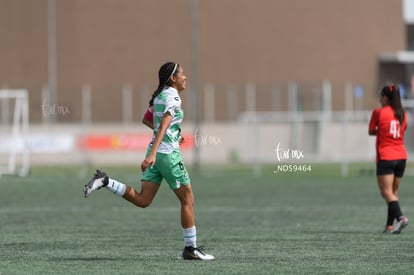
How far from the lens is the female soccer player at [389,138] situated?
49.9 feet

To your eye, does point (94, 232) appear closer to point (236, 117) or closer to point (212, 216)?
point (212, 216)

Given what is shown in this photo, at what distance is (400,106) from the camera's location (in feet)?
50.1

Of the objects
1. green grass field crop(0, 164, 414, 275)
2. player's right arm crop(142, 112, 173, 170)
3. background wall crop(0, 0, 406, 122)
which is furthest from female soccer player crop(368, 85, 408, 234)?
background wall crop(0, 0, 406, 122)

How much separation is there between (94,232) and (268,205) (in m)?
6.15

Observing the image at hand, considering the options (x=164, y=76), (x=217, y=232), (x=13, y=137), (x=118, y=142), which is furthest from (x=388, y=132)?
(x=118, y=142)

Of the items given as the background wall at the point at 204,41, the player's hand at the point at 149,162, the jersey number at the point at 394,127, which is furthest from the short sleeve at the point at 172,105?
the background wall at the point at 204,41

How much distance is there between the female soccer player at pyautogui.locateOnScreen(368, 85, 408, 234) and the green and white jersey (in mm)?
4360

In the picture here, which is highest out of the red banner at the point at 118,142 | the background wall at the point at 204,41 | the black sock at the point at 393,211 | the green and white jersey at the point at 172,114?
the background wall at the point at 204,41

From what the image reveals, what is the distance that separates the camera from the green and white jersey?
454 inches

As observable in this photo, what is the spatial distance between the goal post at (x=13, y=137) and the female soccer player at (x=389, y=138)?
58.6 feet

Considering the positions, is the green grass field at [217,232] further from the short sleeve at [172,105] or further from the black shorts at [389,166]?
the short sleeve at [172,105]

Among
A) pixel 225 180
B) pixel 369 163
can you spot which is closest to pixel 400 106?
pixel 225 180

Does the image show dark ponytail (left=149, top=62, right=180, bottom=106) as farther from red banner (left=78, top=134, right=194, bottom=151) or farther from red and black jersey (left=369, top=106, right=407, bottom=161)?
red banner (left=78, top=134, right=194, bottom=151)

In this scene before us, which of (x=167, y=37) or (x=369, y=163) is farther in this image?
(x=167, y=37)
